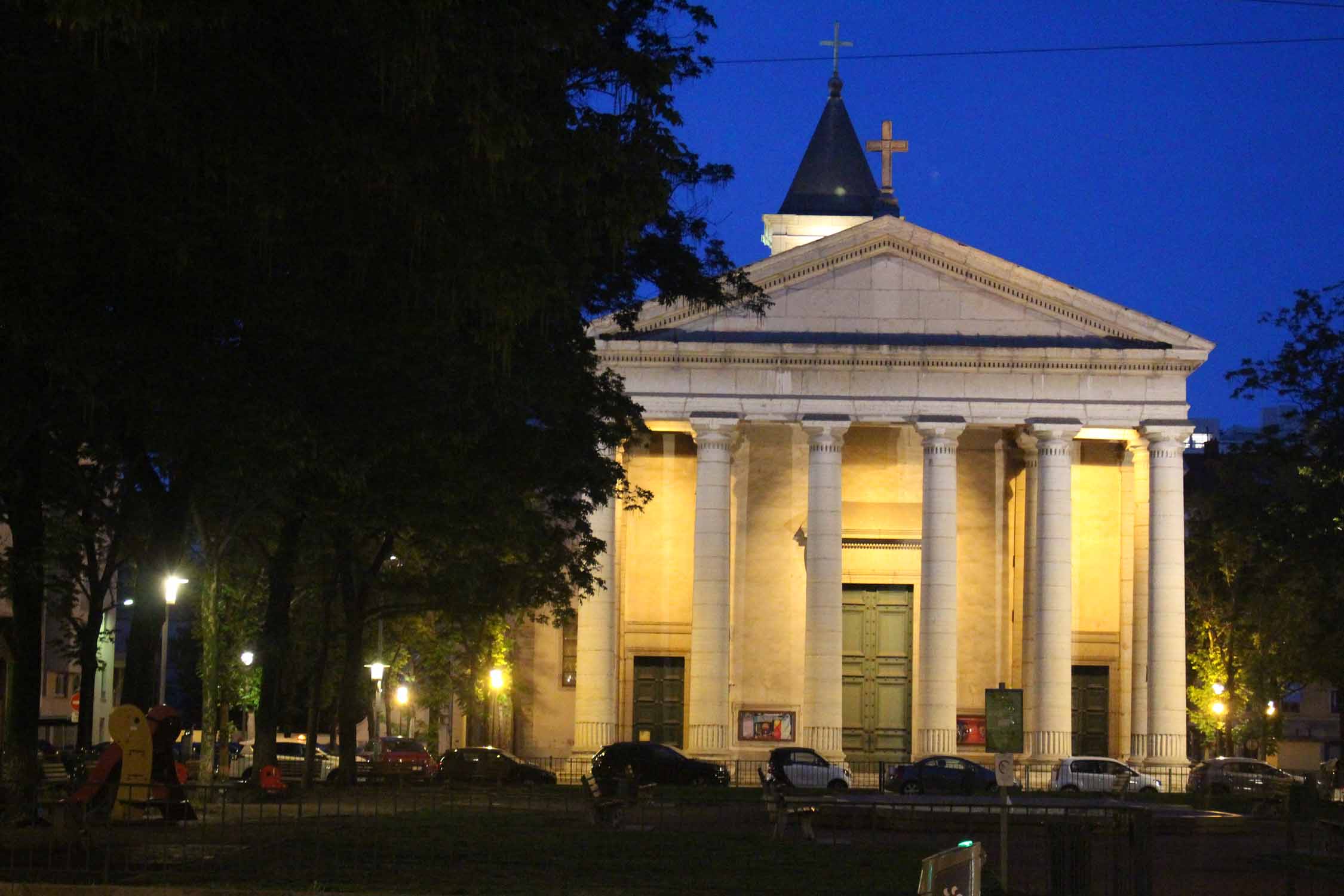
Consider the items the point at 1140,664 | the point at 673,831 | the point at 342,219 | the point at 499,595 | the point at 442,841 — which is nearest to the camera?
the point at 342,219

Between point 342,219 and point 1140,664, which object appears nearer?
point 342,219

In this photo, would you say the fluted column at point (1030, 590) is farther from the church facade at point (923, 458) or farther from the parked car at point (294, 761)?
the parked car at point (294, 761)

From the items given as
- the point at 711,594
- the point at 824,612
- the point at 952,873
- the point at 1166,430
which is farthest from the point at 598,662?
the point at 952,873

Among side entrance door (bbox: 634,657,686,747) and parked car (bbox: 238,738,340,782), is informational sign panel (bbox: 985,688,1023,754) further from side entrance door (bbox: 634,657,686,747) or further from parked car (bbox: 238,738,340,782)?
side entrance door (bbox: 634,657,686,747)

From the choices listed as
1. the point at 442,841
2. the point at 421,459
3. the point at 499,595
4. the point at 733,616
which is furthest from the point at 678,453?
the point at 442,841

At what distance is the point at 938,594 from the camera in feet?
186

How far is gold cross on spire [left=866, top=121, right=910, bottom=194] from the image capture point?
6394 centimetres

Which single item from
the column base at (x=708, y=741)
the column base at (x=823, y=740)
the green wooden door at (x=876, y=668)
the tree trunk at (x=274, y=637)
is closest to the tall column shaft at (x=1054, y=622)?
the column base at (x=823, y=740)

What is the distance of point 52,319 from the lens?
1838cm

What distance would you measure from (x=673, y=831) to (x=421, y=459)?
741 centimetres

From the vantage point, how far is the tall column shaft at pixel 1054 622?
56.2m

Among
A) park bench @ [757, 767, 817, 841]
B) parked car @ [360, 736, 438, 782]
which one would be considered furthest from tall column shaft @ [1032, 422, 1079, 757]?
park bench @ [757, 767, 817, 841]

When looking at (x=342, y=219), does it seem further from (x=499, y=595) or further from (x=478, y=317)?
(x=499, y=595)

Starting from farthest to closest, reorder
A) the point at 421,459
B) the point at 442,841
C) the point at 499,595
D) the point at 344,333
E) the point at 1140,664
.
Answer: the point at 1140,664
the point at 499,595
the point at 421,459
the point at 442,841
the point at 344,333
